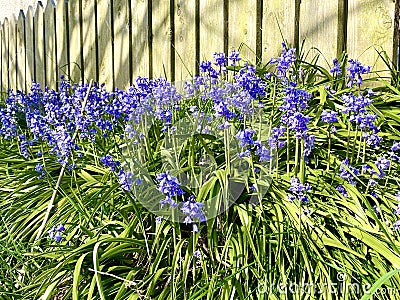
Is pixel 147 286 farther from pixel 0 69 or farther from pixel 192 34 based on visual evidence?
pixel 0 69

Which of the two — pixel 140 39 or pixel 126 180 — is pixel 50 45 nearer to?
pixel 140 39

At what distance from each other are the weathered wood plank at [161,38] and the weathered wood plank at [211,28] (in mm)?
424

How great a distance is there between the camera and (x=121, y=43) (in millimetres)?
4988

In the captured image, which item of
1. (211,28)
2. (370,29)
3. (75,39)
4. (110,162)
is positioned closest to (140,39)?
(211,28)

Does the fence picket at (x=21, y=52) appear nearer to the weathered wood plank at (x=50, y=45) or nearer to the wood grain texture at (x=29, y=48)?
the wood grain texture at (x=29, y=48)

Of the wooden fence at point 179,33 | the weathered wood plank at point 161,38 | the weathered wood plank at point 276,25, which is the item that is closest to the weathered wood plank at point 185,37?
the wooden fence at point 179,33

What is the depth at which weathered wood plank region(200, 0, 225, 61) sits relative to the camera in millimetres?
3814

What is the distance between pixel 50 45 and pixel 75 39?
2.35 feet

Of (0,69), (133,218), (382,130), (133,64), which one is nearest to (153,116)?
(133,218)

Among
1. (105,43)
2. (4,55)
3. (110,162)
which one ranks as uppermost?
(4,55)

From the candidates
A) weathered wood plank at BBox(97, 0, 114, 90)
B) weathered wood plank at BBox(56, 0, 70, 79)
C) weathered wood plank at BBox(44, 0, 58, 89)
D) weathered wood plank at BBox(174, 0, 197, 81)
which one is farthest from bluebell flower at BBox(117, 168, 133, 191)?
weathered wood plank at BBox(44, 0, 58, 89)

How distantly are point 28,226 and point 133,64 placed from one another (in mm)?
2544

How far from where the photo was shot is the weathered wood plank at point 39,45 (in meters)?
6.64

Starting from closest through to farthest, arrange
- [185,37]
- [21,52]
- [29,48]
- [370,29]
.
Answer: [370,29]
[185,37]
[29,48]
[21,52]
